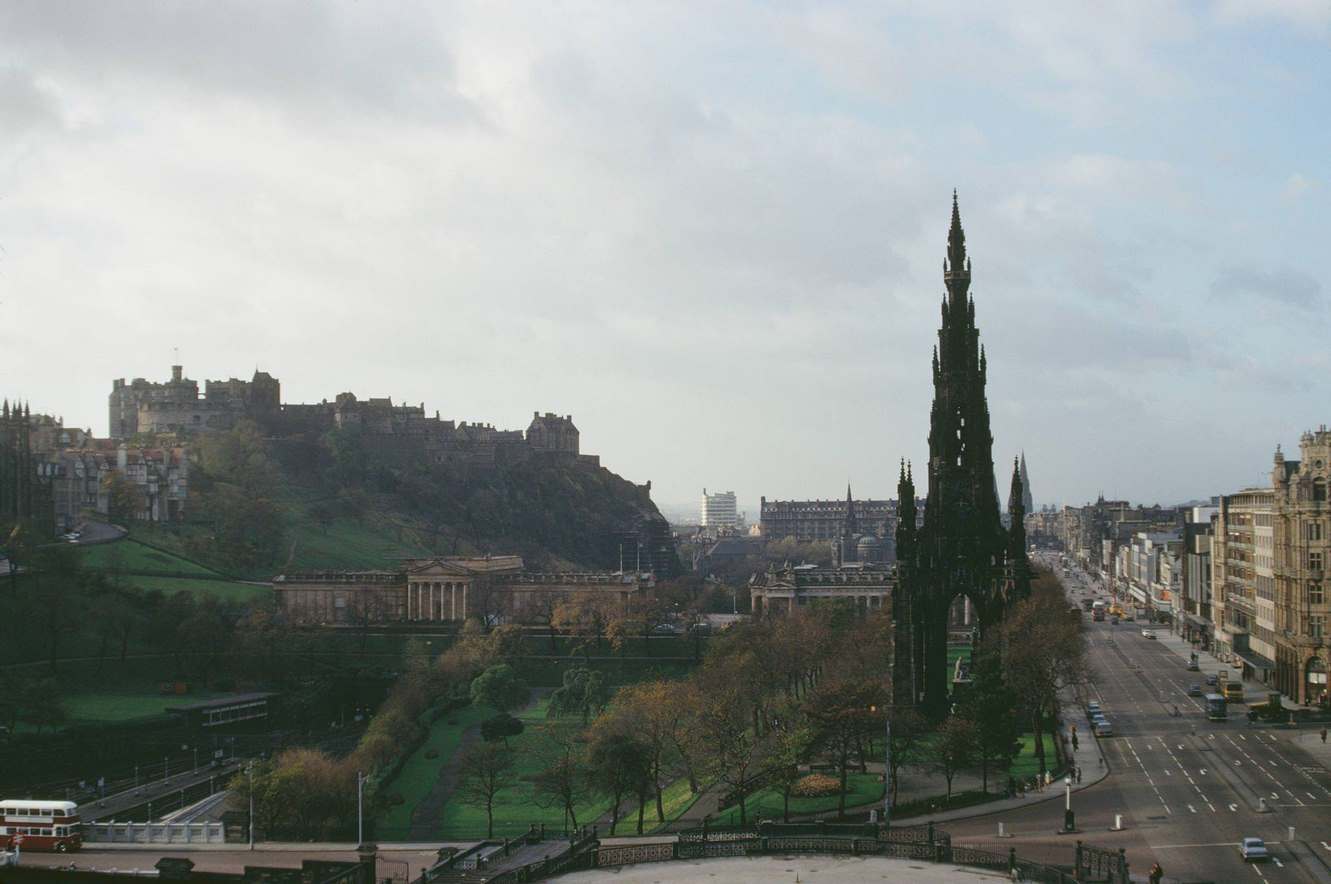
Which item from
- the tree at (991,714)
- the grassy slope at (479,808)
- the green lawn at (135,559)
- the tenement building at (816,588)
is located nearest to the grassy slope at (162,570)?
the green lawn at (135,559)

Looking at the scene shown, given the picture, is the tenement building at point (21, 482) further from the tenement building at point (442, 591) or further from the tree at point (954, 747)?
the tree at point (954, 747)

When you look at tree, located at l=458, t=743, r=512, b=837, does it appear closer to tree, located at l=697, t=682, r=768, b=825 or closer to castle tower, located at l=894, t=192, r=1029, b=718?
tree, located at l=697, t=682, r=768, b=825

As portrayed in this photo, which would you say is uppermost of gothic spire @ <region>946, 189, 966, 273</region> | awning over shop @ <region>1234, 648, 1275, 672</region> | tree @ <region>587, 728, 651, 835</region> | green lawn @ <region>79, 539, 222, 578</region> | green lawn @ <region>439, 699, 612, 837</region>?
gothic spire @ <region>946, 189, 966, 273</region>

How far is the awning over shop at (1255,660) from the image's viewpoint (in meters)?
107

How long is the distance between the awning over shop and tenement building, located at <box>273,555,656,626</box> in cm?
7221

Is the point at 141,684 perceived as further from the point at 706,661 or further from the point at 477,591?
the point at 477,591

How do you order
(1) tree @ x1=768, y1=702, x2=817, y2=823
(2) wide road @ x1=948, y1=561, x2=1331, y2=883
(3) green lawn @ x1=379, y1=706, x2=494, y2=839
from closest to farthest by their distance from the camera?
(2) wide road @ x1=948, y1=561, x2=1331, y2=883
(1) tree @ x1=768, y1=702, x2=817, y2=823
(3) green lawn @ x1=379, y1=706, x2=494, y2=839

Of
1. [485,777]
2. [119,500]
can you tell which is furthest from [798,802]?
[119,500]

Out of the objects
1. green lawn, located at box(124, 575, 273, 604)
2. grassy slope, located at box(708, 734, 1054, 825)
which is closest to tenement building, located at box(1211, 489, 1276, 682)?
grassy slope, located at box(708, 734, 1054, 825)

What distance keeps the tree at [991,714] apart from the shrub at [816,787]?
6636 mm

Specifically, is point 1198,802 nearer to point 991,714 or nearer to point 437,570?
point 991,714

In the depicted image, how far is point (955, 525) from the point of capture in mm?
88000

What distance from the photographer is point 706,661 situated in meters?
106

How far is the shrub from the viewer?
223 feet
